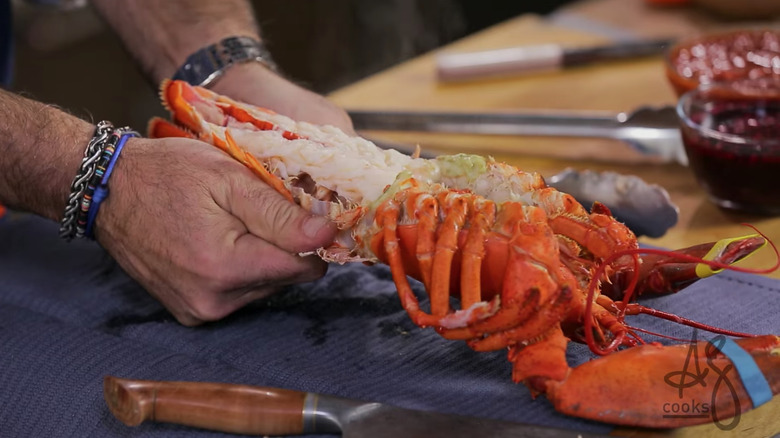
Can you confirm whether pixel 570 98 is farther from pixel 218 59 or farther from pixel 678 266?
pixel 678 266

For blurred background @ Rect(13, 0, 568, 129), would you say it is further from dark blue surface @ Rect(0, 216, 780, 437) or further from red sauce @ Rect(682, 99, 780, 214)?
dark blue surface @ Rect(0, 216, 780, 437)

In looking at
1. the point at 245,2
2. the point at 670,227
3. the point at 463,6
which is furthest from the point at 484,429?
the point at 463,6

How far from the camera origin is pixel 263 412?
890 millimetres

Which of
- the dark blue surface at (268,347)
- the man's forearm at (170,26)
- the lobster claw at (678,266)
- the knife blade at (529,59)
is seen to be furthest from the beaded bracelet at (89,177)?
the knife blade at (529,59)

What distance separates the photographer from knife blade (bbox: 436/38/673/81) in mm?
2066

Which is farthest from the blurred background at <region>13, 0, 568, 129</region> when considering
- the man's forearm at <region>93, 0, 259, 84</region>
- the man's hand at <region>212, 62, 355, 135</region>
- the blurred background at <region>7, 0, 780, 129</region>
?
the man's hand at <region>212, 62, 355, 135</region>

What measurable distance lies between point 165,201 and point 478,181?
0.40m

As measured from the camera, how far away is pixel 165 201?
3.65 feet

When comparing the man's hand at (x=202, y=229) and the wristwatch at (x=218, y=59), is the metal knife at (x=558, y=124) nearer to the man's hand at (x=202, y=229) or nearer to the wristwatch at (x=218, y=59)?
the wristwatch at (x=218, y=59)

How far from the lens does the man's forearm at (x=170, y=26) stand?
63.4 inches

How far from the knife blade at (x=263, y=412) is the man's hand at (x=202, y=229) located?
0.67 ft

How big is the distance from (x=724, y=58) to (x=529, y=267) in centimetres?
116

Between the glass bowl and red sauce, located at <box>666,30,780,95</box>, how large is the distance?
9.1 inches

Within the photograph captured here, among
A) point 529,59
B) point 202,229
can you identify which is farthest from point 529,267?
point 529,59
